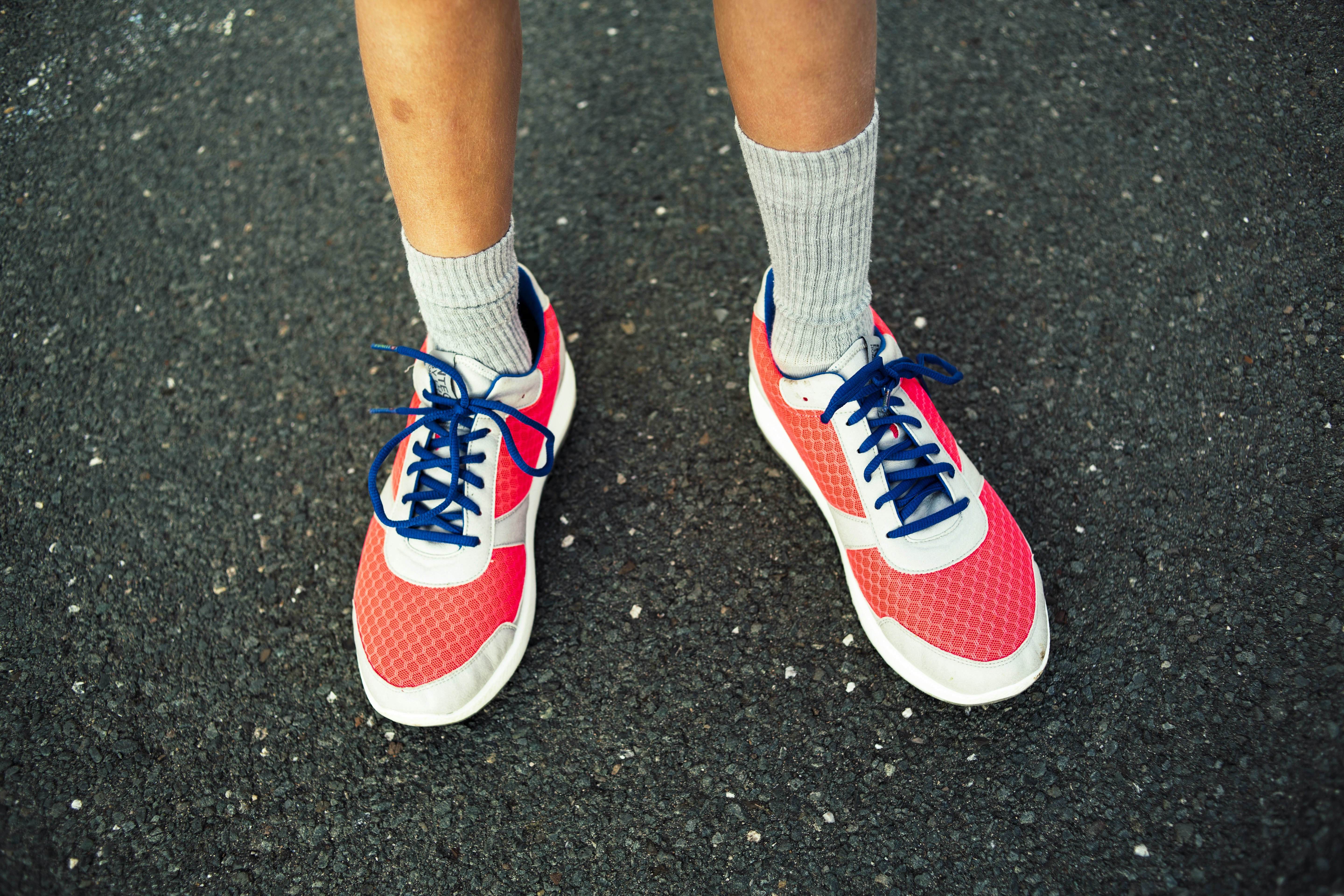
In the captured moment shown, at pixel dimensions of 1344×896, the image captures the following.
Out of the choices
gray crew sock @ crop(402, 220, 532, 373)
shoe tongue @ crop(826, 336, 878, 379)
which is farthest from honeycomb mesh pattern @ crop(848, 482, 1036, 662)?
gray crew sock @ crop(402, 220, 532, 373)

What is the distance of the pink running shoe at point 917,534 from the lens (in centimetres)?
116

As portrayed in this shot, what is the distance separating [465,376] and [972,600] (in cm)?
79

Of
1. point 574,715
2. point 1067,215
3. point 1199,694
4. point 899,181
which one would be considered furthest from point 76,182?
point 1199,694

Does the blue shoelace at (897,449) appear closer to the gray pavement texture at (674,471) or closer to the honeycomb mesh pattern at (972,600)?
the honeycomb mesh pattern at (972,600)

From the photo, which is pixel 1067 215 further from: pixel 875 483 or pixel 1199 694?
pixel 1199 694

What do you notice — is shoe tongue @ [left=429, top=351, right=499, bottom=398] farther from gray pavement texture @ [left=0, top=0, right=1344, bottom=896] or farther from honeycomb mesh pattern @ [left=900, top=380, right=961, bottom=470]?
honeycomb mesh pattern @ [left=900, top=380, right=961, bottom=470]

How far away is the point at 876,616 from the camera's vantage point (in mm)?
1225

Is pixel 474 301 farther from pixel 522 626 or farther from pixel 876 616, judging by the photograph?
pixel 876 616

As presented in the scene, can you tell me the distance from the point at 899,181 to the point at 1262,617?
1.02 m

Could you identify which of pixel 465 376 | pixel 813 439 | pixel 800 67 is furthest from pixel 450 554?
pixel 800 67

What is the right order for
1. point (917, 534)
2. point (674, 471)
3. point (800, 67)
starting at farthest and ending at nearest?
1. point (674, 471)
2. point (917, 534)
3. point (800, 67)

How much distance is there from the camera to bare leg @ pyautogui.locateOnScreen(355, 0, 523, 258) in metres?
0.93

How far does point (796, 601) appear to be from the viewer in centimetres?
132

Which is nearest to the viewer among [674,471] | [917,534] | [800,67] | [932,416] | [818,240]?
[800,67]
